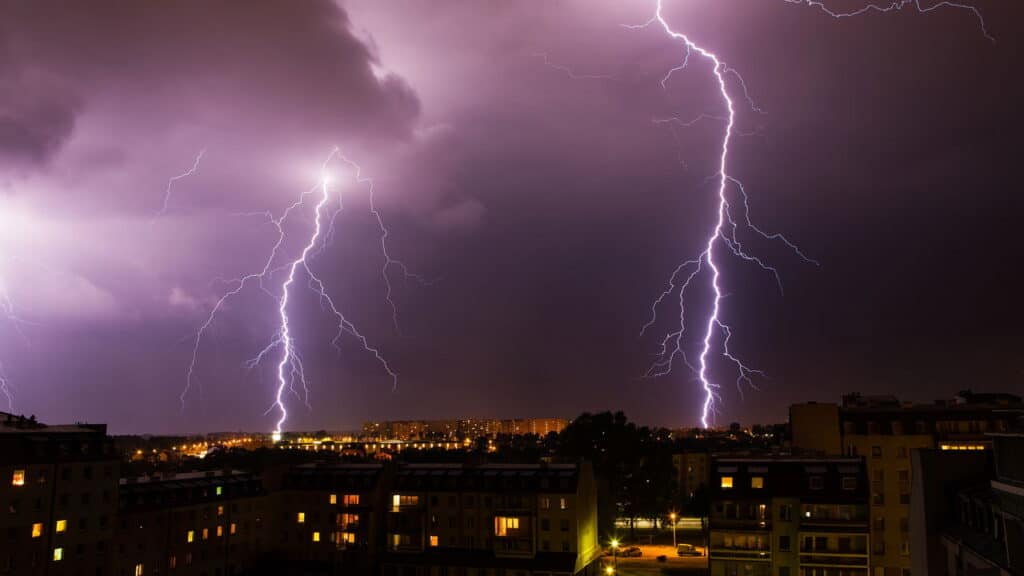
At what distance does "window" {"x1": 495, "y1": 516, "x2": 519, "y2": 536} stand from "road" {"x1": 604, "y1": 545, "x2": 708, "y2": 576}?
9.71 m

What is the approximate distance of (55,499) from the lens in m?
36.1

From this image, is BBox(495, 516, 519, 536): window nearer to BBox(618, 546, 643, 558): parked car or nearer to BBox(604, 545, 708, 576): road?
BBox(604, 545, 708, 576): road

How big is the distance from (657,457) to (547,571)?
32.1 m

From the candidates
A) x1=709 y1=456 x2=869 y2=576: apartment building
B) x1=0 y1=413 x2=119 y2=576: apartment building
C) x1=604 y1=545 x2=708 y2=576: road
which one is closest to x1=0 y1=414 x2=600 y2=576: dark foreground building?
x1=0 y1=413 x2=119 y2=576: apartment building

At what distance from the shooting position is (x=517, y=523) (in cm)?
4216

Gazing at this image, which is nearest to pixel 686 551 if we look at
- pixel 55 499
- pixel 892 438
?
pixel 892 438

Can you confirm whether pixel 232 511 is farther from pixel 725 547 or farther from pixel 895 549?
pixel 895 549

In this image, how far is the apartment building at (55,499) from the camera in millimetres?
34250

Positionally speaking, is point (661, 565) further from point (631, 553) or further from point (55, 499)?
point (55, 499)

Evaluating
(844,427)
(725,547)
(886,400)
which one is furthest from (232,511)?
(886,400)

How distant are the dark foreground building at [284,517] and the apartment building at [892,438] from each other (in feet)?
47.3

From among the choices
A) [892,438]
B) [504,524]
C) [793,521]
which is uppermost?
[892,438]

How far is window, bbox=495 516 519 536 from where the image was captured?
139 ft

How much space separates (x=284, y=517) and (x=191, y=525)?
646cm
